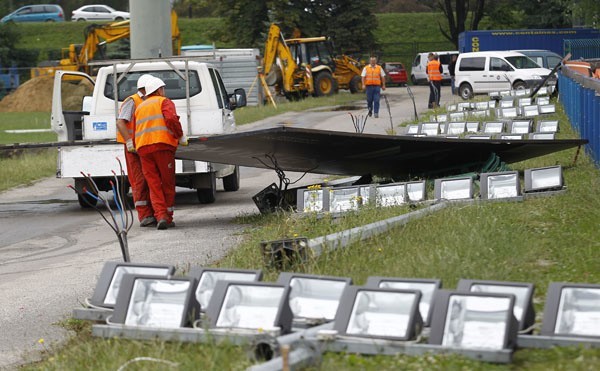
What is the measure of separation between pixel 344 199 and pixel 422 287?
633 centimetres

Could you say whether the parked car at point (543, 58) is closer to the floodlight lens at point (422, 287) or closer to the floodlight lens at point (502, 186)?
the floodlight lens at point (502, 186)

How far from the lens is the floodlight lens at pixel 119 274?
6.93 metres

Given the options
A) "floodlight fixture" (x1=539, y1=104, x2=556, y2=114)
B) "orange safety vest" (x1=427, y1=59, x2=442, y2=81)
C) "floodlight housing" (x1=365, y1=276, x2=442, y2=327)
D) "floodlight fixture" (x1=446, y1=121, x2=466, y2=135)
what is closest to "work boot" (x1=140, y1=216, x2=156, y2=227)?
"floodlight housing" (x1=365, y1=276, x2=442, y2=327)

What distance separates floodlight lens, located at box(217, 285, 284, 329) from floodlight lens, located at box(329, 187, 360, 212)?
6026 mm

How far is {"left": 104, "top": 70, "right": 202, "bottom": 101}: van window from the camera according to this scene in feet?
55.2

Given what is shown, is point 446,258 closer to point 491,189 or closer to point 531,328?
point 531,328

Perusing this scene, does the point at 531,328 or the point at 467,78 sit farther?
the point at 467,78

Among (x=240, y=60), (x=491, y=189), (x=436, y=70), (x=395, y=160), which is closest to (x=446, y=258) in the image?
(x=491, y=189)

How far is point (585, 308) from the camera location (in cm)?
595

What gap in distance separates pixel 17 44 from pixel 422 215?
71.0 metres

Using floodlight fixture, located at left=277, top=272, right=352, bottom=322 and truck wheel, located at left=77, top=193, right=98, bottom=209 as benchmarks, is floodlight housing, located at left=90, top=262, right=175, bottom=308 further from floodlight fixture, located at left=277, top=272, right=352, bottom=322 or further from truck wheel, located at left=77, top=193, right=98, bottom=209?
truck wheel, located at left=77, top=193, right=98, bottom=209

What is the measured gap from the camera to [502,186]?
1249 centimetres

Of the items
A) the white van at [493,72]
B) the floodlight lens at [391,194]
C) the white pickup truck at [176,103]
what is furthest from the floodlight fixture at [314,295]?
the white van at [493,72]

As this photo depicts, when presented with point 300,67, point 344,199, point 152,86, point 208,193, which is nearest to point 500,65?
point 300,67
